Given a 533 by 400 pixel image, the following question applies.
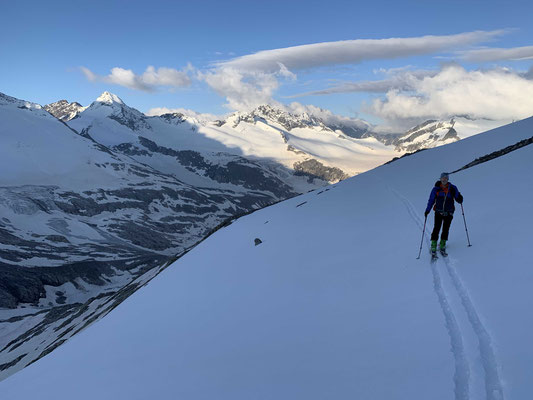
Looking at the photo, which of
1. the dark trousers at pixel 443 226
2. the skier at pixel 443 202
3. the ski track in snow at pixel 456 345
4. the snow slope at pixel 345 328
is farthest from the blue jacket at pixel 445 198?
the ski track in snow at pixel 456 345

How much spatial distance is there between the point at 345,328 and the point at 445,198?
664 centimetres

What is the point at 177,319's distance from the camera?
1410 centimetres

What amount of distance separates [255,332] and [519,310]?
5.69 m

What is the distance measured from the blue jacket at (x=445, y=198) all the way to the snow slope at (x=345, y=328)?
4.17 feet

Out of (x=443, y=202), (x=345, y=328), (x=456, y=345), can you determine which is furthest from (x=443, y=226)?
(x=456, y=345)

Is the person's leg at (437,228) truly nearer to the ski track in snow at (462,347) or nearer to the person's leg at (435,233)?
the person's leg at (435,233)

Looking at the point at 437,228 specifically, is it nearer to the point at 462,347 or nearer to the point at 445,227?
the point at 445,227

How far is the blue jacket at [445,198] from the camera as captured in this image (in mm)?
13022

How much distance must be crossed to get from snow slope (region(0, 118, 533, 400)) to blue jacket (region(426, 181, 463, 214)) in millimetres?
1272

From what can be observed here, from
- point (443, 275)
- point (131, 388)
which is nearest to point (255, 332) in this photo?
point (131, 388)

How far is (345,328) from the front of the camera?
339 inches

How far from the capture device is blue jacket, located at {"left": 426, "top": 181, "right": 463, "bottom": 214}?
42.7 feet

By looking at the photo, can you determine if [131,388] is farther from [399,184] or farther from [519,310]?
[399,184]

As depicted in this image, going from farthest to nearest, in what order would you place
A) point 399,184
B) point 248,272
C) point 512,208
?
point 399,184, point 248,272, point 512,208
